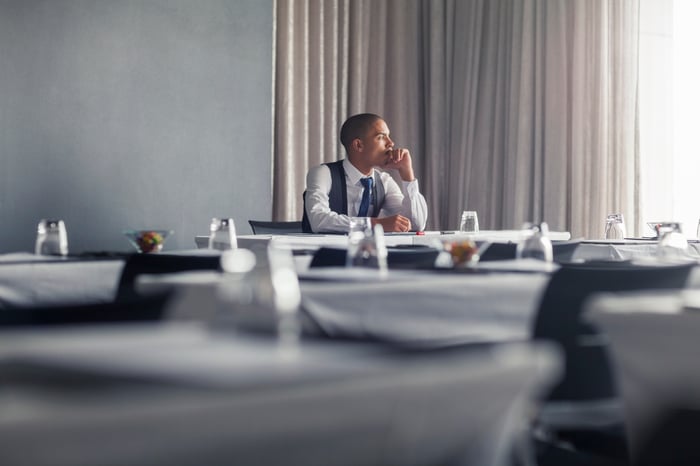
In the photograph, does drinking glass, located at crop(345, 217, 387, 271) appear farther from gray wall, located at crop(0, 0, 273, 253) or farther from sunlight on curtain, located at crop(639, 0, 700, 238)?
sunlight on curtain, located at crop(639, 0, 700, 238)

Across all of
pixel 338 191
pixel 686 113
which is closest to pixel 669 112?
pixel 686 113

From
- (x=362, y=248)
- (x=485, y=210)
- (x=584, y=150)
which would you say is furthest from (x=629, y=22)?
(x=362, y=248)

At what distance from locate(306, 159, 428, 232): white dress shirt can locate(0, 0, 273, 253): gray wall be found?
86 centimetres

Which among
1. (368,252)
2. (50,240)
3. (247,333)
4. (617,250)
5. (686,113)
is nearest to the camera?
(247,333)

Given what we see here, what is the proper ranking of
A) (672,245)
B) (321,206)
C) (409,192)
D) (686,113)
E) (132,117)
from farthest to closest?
(686,113)
(132,117)
(409,192)
(321,206)
(672,245)

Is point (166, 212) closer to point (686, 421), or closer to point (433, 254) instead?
point (433, 254)

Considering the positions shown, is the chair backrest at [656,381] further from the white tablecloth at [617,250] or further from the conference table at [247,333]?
the white tablecloth at [617,250]

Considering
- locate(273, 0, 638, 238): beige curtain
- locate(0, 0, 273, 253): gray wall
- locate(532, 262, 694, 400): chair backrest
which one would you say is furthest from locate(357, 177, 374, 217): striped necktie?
locate(532, 262, 694, 400): chair backrest

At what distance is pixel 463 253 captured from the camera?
226cm

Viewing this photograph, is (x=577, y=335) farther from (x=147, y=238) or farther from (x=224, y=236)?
(x=147, y=238)

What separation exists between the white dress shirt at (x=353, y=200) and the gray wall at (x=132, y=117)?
2.82ft

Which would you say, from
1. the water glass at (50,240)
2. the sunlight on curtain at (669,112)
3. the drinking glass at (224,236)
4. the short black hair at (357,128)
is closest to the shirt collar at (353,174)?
the short black hair at (357,128)

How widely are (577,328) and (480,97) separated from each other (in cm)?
516

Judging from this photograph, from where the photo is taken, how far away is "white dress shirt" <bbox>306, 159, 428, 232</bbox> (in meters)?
4.25
